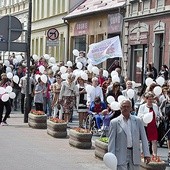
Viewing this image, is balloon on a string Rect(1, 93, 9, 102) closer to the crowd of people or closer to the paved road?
the crowd of people

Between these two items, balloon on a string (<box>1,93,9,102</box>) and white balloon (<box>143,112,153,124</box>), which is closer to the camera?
white balloon (<box>143,112,153,124</box>)

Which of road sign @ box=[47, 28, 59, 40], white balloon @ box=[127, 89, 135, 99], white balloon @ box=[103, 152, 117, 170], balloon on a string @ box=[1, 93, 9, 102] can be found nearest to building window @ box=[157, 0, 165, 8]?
road sign @ box=[47, 28, 59, 40]

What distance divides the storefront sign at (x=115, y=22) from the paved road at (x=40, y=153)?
19.5m

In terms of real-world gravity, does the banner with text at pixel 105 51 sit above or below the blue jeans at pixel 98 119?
above

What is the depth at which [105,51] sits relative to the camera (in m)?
28.0

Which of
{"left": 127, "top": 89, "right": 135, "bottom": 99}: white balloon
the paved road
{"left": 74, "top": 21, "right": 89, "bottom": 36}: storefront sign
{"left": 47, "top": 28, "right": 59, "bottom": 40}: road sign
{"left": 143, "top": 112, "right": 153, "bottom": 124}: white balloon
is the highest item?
{"left": 74, "top": 21, "right": 89, "bottom": 36}: storefront sign

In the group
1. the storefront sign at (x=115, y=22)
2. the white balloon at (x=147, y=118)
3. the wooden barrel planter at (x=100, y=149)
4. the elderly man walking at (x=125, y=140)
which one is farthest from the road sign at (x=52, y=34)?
the elderly man walking at (x=125, y=140)

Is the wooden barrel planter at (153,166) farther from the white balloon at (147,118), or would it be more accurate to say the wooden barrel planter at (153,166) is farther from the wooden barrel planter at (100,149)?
the wooden barrel planter at (100,149)

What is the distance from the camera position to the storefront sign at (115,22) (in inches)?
1555

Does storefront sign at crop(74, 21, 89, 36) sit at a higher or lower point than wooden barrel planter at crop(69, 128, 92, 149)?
higher

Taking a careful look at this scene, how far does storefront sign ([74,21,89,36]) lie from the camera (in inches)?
1854

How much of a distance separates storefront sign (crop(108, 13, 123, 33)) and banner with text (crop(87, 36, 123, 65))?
10899mm

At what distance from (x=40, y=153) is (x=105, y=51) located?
41.3 feet

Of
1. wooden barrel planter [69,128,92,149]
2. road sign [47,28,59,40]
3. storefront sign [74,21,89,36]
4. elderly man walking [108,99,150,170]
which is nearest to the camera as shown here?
elderly man walking [108,99,150,170]
